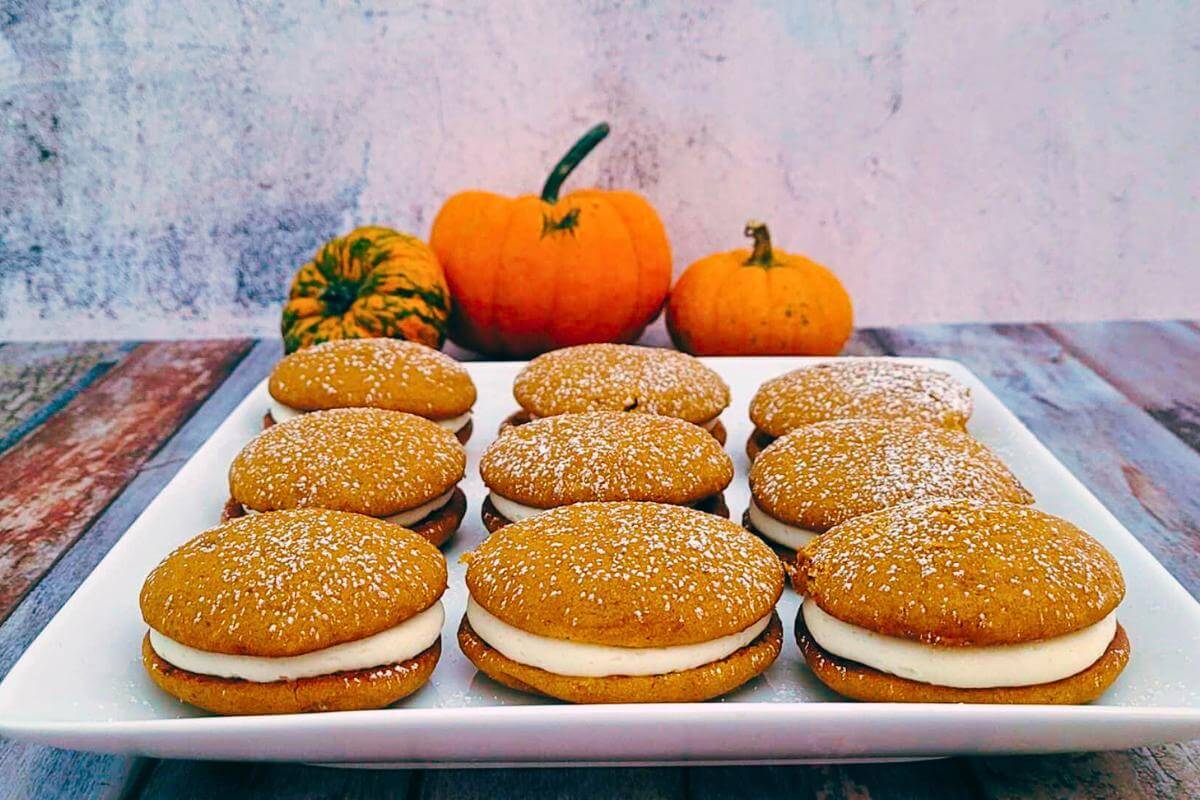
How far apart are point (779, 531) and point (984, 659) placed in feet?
1.83

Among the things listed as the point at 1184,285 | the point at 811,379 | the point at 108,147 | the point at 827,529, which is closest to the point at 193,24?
the point at 108,147

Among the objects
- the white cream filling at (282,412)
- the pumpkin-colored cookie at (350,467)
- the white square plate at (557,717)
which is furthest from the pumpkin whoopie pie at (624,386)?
the white square plate at (557,717)

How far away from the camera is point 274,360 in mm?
3359

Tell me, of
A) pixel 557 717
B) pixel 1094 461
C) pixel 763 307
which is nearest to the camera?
pixel 557 717

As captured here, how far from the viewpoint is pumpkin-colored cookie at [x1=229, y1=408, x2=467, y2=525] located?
187cm

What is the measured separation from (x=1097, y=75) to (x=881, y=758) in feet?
10.6

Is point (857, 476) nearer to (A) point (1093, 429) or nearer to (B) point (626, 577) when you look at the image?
(B) point (626, 577)

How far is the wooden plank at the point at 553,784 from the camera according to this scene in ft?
4.54

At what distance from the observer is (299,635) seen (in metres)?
1.39

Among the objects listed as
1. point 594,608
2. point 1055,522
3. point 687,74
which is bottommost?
point 594,608

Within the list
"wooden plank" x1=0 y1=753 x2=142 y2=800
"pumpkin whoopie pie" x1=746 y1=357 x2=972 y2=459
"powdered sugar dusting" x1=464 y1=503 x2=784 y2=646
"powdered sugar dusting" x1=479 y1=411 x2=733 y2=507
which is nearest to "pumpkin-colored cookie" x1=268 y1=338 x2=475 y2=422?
"powdered sugar dusting" x1=479 y1=411 x2=733 y2=507

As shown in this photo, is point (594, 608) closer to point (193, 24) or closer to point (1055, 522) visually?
point (1055, 522)

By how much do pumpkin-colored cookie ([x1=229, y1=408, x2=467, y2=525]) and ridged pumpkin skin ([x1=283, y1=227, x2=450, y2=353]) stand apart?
3.00ft

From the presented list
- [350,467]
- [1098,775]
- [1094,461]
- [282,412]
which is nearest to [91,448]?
[282,412]
